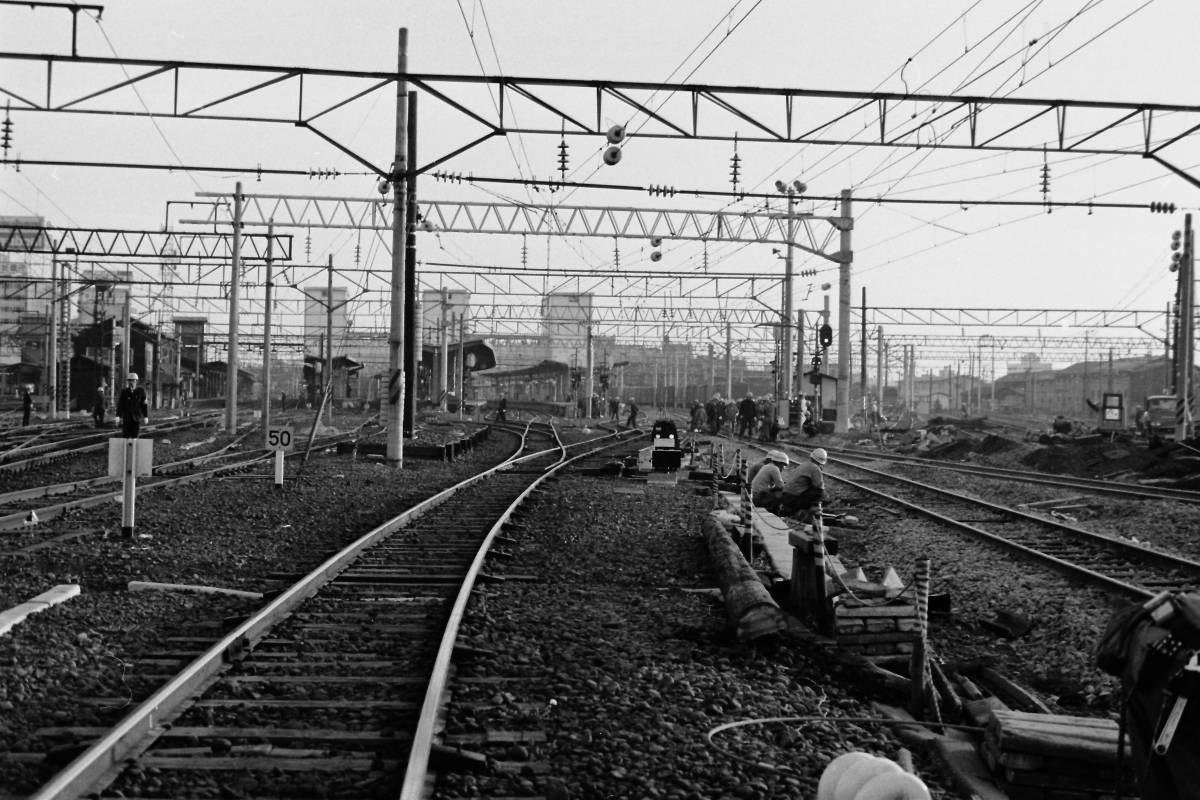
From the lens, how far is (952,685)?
7582 mm

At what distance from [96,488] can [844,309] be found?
1030 inches

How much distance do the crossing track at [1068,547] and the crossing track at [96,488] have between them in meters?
9.97

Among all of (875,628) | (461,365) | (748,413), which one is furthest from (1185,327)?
(461,365)

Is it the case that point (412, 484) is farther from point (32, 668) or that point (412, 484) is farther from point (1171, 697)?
point (1171, 697)

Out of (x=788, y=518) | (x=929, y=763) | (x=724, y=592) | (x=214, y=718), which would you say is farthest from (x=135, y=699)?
(x=788, y=518)

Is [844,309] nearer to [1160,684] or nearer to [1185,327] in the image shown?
[1185,327]

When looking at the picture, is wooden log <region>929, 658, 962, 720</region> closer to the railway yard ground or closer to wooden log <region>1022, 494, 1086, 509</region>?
the railway yard ground

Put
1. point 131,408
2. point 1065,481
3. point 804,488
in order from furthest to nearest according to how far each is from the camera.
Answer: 1. point 1065,481
2. point 131,408
3. point 804,488

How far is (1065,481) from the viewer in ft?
81.8

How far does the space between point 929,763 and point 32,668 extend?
4822 mm

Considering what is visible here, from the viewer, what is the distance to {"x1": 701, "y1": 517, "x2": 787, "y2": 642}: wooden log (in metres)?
8.01

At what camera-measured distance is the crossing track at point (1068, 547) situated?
11391mm

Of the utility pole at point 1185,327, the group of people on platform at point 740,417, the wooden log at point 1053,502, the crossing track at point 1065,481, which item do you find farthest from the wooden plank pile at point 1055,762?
the group of people on platform at point 740,417

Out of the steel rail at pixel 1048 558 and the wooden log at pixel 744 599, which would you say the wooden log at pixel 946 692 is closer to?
the wooden log at pixel 744 599
